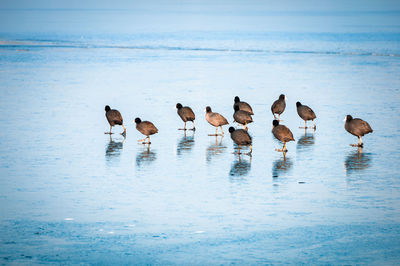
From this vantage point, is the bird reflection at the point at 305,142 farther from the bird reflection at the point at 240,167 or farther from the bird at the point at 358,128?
the bird reflection at the point at 240,167

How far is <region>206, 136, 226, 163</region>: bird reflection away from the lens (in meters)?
13.5

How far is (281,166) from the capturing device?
1234cm

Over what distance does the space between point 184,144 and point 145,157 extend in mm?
1682

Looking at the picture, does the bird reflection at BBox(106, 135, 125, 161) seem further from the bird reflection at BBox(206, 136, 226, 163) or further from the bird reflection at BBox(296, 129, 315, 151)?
the bird reflection at BBox(296, 129, 315, 151)

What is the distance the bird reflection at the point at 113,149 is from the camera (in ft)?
43.7

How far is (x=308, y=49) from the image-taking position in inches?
1868

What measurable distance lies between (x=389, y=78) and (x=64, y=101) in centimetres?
1423

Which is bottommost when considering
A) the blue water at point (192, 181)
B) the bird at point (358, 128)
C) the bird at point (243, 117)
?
the blue water at point (192, 181)

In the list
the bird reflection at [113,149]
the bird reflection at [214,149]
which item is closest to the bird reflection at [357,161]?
the bird reflection at [214,149]

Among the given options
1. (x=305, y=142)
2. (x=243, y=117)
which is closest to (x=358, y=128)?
(x=305, y=142)

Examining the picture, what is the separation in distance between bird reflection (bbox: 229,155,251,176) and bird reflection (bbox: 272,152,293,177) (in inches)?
19.7

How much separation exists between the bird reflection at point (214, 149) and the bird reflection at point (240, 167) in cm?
61

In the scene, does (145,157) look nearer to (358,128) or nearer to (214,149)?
(214,149)

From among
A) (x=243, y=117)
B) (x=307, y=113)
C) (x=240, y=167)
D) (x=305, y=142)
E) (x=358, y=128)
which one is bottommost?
(x=240, y=167)
